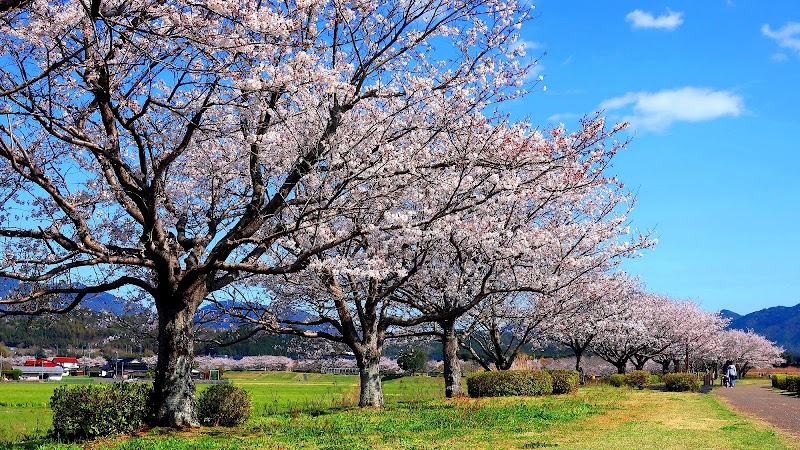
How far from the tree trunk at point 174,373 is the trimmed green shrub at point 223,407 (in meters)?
1.19

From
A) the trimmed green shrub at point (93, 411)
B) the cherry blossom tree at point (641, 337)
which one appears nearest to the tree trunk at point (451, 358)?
the trimmed green shrub at point (93, 411)

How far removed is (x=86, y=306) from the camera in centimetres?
1908

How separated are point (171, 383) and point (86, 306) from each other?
247 inches

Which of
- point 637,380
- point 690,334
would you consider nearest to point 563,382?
point 637,380

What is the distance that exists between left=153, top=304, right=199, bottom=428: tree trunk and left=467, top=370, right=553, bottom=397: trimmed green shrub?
13582 mm

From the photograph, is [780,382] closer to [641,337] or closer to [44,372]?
[641,337]

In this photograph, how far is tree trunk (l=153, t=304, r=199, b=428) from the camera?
14.2 m

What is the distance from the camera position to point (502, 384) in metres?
25.6

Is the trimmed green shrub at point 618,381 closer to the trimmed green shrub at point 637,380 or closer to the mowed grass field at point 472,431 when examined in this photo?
the trimmed green shrub at point 637,380


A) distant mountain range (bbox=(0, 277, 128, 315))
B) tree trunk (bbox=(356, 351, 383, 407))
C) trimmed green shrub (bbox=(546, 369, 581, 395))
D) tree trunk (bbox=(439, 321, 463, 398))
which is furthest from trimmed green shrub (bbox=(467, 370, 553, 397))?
distant mountain range (bbox=(0, 277, 128, 315))

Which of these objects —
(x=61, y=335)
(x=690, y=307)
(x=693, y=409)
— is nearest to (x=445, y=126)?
(x=693, y=409)

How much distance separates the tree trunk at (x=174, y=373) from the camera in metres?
14.2

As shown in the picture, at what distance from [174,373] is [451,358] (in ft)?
42.3

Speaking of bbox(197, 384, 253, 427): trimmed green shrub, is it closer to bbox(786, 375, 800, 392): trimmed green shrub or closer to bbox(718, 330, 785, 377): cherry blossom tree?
bbox(786, 375, 800, 392): trimmed green shrub
